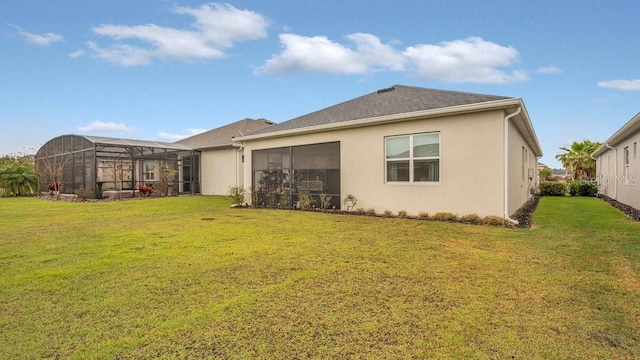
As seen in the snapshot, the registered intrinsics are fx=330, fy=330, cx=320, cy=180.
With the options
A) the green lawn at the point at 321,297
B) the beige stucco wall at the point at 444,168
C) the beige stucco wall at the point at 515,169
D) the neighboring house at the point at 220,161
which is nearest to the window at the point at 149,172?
the neighboring house at the point at 220,161

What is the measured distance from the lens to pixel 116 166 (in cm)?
1858

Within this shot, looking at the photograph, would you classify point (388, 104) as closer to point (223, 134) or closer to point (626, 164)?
point (626, 164)

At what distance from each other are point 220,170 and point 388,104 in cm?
1268

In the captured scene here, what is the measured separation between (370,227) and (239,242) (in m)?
3.16

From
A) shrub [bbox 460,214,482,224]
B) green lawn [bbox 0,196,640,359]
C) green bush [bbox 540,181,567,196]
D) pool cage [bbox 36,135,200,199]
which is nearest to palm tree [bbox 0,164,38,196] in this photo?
pool cage [bbox 36,135,200,199]

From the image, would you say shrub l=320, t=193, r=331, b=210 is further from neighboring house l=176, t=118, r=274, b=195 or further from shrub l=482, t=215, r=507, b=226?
neighboring house l=176, t=118, r=274, b=195

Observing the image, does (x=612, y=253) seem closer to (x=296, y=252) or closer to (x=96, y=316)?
(x=296, y=252)

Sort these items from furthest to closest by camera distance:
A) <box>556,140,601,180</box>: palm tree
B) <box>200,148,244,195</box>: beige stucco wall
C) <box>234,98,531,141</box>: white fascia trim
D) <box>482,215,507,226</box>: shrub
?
1. <box>556,140,601,180</box>: palm tree
2. <box>200,148,244,195</box>: beige stucco wall
3. <box>482,215,507,226</box>: shrub
4. <box>234,98,531,141</box>: white fascia trim

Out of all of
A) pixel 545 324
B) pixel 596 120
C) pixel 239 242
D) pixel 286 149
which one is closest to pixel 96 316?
pixel 239 242

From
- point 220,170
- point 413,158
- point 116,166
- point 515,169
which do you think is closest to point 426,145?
point 413,158

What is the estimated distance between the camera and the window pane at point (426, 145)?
8977 mm

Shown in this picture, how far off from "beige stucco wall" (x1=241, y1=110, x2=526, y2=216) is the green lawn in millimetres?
2125

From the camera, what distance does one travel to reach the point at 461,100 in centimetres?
873

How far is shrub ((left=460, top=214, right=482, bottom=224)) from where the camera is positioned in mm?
8227
